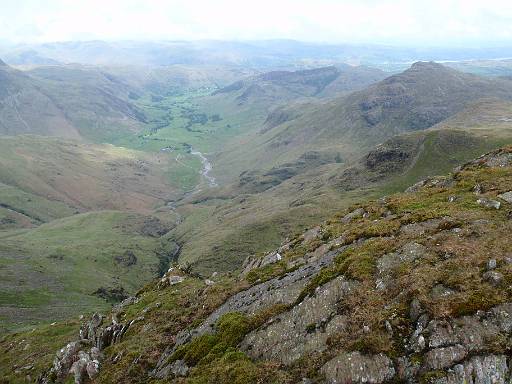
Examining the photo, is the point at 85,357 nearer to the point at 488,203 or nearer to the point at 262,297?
the point at 262,297

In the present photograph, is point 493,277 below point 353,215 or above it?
above

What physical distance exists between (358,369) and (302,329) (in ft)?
20.7

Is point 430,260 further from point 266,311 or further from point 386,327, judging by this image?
point 266,311

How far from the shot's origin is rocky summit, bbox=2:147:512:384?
944 inches

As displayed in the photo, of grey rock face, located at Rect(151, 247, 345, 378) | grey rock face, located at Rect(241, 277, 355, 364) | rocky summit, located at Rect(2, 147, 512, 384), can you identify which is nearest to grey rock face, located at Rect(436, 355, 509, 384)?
rocky summit, located at Rect(2, 147, 512, 384)

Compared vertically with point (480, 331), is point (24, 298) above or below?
below

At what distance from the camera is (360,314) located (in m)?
28.0

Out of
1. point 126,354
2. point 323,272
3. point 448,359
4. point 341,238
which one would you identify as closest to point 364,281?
point 323,272

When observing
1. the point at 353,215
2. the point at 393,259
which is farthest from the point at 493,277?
the point at 353,215

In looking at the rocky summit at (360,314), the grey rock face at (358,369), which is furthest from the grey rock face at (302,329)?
the grey rock face at (358,369)

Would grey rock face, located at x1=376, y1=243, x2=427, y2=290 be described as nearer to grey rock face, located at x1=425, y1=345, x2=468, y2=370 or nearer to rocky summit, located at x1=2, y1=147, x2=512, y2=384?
rocky summit, located at x1=2, y1=147, x2=512, y2=384

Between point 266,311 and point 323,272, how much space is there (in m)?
5.47

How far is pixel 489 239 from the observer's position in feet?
102

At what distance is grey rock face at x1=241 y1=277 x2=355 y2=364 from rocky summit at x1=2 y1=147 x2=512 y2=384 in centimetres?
9
